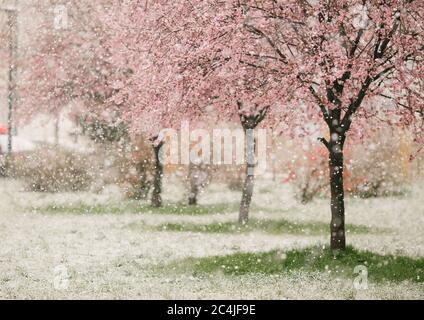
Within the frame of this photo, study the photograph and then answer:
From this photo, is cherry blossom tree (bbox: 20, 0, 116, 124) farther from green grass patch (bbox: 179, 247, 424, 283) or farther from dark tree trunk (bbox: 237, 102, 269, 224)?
green grass patch (bbox: 179, 247, 424, 283)

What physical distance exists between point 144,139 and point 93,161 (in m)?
3.44

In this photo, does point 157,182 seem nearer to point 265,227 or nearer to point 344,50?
point 265,227

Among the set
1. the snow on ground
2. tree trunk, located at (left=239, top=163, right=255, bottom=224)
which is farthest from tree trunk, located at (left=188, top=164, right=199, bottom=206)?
tree trunk, located at (left=239, top=163, right=255, bottom=224)

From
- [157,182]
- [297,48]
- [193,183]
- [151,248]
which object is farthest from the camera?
[193,183]

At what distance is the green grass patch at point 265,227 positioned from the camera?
59.1 feet

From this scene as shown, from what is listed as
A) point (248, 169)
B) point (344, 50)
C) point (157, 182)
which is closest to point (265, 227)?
point (248, 169)

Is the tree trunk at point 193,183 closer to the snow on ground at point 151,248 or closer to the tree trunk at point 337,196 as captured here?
the snow on ground at point 151,248

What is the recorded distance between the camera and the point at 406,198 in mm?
27578

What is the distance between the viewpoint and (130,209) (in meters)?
22.8

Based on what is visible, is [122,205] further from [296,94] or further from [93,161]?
[296,94]

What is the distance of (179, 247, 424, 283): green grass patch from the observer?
1179cm

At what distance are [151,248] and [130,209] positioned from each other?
27.2 ft

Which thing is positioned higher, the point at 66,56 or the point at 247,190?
the point at 66,56

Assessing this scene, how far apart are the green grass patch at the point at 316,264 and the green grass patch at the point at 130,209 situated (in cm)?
903
